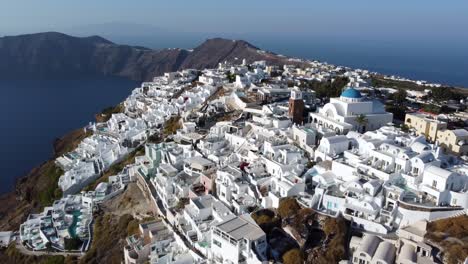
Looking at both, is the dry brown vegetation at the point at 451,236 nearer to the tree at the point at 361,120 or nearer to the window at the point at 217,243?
the window at the point at 217,243

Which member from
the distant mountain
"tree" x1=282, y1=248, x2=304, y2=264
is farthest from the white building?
the distant mountain

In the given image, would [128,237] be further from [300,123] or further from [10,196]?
[10,196]

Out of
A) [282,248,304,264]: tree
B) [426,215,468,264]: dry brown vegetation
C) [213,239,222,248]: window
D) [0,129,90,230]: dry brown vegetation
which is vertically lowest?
[0,129,90,230]: dry brown vegetation

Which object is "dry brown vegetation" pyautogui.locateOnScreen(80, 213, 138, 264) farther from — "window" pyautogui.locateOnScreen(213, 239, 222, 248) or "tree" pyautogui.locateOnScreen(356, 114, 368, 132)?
"tree" pyautogui.locateOnScreen(356, 114, 368, 132)

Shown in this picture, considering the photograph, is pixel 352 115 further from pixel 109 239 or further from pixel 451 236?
pixel 109 239

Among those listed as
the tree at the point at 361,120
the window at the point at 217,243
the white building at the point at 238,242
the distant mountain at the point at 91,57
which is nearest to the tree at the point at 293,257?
the white building at the point at 238,242

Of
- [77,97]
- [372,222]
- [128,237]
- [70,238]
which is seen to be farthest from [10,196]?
[77,97]

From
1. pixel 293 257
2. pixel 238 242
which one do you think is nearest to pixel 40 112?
pixel 238 242
